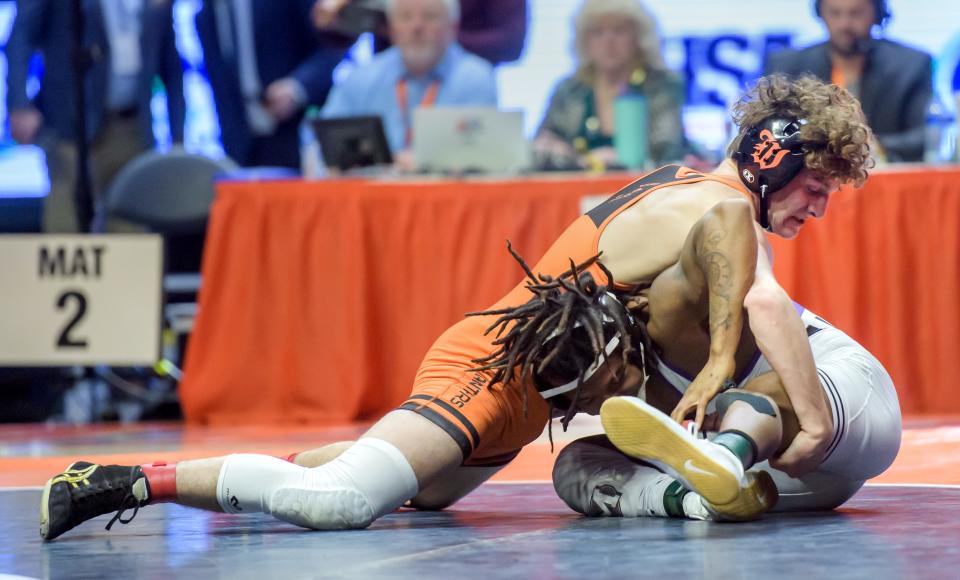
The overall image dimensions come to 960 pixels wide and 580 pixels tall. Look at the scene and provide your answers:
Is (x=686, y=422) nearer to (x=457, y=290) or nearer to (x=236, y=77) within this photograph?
(x=457, y=290)

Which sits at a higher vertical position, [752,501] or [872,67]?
[872,67]

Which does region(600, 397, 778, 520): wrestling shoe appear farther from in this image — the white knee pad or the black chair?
the black chair

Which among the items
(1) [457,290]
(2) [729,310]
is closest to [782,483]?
(2) [729,310]

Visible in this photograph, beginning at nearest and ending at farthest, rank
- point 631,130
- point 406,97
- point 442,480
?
point 442,480, point 631,130, point 406,97

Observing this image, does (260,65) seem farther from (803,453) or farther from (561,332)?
(803,453)

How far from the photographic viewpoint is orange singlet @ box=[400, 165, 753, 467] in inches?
107

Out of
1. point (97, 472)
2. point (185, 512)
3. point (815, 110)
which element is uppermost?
point (815, 110)

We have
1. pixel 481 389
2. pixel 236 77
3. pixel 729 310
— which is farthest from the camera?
pixel 236 77

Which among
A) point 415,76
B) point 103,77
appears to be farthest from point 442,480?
point 103,77

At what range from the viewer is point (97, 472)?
8.52ft

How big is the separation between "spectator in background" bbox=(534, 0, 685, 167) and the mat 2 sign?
166cm

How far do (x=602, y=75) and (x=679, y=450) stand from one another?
3.87m

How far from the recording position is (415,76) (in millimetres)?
6223

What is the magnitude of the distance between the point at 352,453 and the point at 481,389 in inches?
11.7
